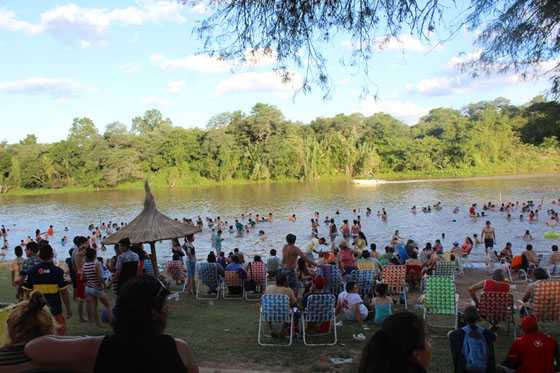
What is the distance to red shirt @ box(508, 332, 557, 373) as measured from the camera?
15.1 feet

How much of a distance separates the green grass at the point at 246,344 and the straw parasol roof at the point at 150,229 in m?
1.85

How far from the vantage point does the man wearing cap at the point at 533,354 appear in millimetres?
4598

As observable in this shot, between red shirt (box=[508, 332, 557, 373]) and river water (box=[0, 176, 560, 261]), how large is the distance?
14.1 meters

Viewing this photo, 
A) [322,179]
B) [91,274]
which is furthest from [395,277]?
[322,179]

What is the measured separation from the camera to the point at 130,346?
210cm

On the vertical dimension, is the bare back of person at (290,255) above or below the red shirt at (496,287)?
above

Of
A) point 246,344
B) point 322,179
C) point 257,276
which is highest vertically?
point 322,179

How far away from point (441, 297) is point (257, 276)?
12.9 ft

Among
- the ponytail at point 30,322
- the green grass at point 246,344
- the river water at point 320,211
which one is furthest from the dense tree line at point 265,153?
the ponytail at point 30,322

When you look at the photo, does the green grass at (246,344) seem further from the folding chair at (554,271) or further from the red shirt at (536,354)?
the folding chair at (554,271)

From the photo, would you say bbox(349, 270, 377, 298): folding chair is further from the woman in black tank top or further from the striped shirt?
the woman in black tank top

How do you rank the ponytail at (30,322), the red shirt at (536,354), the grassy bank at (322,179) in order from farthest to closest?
the grassy bank at (322,179), the red shirt at (536,354), the ponytail at (30,322)

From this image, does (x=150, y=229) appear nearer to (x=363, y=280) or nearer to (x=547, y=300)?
(x=363, y=280)

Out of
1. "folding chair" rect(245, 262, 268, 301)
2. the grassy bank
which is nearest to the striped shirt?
"folding chair" rect(245, 262, 268, 301)
